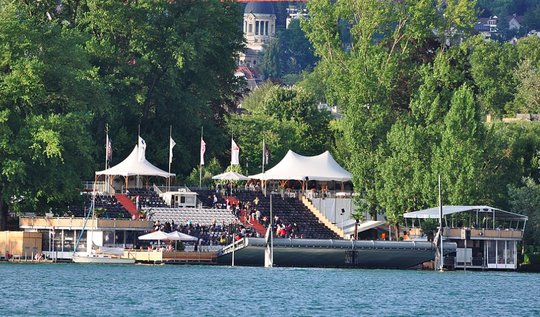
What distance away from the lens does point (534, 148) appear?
122188mm

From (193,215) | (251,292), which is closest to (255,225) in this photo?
(193,215)

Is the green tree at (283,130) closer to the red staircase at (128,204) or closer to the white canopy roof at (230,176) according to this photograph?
the white canopy roof at (230,176)

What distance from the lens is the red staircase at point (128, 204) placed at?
11094cm

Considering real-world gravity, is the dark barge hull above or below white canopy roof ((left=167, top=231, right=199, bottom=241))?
below

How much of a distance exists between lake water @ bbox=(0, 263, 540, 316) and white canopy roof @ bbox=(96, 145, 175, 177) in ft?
47.9

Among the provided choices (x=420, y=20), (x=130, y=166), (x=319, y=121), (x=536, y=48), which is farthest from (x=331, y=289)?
(x=536, y=48)

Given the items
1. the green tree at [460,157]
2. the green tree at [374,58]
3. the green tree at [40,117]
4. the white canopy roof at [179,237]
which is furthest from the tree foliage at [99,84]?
the green tree at [460,157]

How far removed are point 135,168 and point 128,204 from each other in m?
4.35

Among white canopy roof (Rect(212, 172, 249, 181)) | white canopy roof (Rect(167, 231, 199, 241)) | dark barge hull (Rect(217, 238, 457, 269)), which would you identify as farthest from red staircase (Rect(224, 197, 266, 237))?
white canopy roof (Rect(212, 172, 249, 181))

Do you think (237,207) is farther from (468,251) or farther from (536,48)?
(536,48)

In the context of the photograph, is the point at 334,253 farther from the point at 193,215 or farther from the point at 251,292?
the point at 251,292

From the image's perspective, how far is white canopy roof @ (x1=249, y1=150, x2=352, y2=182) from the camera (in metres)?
120

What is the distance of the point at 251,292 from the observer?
3209 inches

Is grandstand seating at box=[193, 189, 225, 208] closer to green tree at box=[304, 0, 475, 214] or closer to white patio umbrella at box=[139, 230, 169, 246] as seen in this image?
green tree at box=[304, 0, 475, 214]
